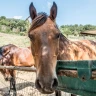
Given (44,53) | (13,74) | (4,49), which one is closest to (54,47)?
(44,53)

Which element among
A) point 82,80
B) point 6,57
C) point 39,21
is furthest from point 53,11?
point 6,57

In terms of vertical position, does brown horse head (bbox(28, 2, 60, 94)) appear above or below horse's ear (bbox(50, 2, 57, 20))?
below

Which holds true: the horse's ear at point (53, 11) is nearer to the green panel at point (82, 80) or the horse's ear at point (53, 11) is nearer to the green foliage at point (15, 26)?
the green foliage at point (15, 26)

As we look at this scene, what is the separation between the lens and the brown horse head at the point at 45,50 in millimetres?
2004

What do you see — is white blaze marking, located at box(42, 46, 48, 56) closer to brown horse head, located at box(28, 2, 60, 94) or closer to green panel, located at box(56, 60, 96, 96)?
brown horse head, located at box(28, 2, 60, 94)

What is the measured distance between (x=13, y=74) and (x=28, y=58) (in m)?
1.37

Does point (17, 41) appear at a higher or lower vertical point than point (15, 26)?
lower

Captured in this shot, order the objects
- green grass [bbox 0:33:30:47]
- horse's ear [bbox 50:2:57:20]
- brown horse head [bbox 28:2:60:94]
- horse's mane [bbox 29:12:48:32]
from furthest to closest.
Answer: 1. green grass [bbox 0:33:30:47]
2. horse's ear [bbox 50:2:57:20]
3. horse's mane [bbox 29:12:48:32]
4. brown horse head [bbox 28:2:60:94]

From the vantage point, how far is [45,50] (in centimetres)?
227

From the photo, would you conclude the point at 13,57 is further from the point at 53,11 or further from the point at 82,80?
the point at 82,80

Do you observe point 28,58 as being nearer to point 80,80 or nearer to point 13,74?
point 13,74

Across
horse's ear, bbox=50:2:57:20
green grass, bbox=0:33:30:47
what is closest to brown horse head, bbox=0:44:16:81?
horse's ear, bbox=50:2:57:20

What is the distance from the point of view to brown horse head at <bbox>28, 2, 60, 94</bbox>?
2.00m

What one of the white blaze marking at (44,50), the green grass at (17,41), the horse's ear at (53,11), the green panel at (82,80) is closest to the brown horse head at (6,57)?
the horse's ear at (53,11)
